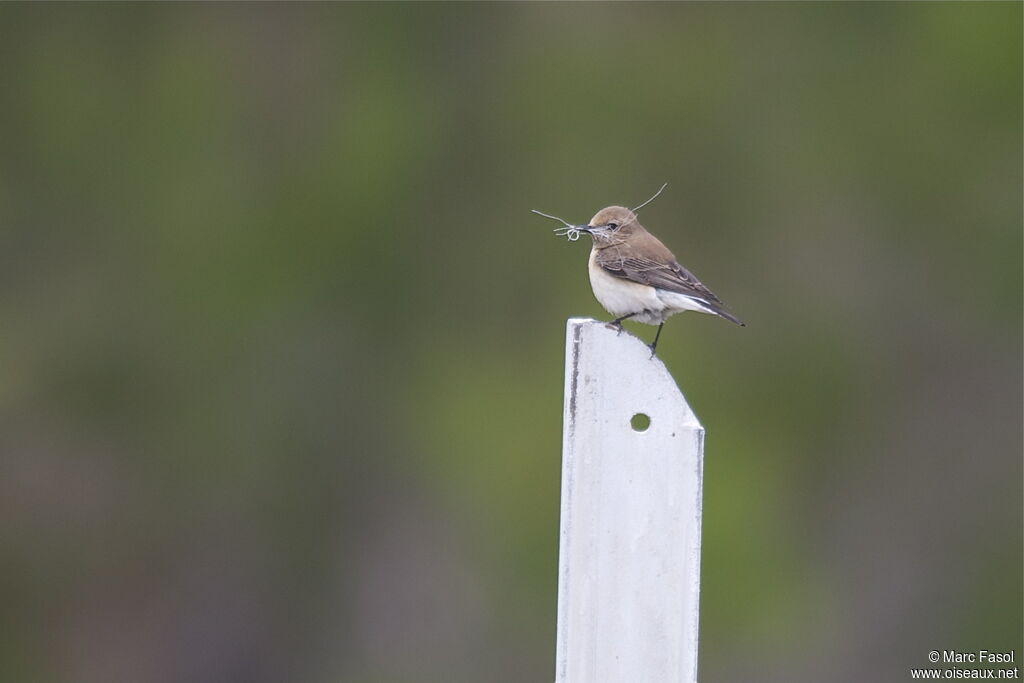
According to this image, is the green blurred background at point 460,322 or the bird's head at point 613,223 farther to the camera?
the green blurred background at point 460,322

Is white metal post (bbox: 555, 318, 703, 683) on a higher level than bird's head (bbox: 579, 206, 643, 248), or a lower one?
lower

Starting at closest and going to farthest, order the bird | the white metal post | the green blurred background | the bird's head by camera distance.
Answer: the white metal post < the bird < the bird's head < the green blurred background

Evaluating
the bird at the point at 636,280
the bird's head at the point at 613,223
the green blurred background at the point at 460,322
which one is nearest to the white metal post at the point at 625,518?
the bird at the point at 636,280

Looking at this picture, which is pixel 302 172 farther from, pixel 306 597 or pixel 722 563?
pixel 722 563

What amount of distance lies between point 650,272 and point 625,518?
230cm

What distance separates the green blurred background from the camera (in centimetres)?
954

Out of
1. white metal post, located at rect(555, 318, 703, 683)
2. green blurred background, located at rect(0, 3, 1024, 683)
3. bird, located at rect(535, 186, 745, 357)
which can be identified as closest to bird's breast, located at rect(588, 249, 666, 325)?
bird, located at rect(535, 186, 745, 357)

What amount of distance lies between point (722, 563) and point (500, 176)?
3.15 metres

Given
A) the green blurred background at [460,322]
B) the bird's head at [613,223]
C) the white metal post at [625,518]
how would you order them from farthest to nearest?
the green blurred background at [460,322] < the bird's head at [613,223] < the white metal post at [625,518]

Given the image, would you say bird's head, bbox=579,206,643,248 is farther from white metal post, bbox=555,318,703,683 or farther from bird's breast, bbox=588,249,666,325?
white metal post, bbox=555,318,703,683

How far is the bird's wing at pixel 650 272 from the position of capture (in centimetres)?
509

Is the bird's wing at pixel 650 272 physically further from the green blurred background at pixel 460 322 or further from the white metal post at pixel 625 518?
the green blurred background at pixel 460 322

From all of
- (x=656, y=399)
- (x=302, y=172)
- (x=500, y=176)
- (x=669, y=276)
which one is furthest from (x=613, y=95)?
(x=656, y=399)

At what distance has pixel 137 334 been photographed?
962 centimetres
